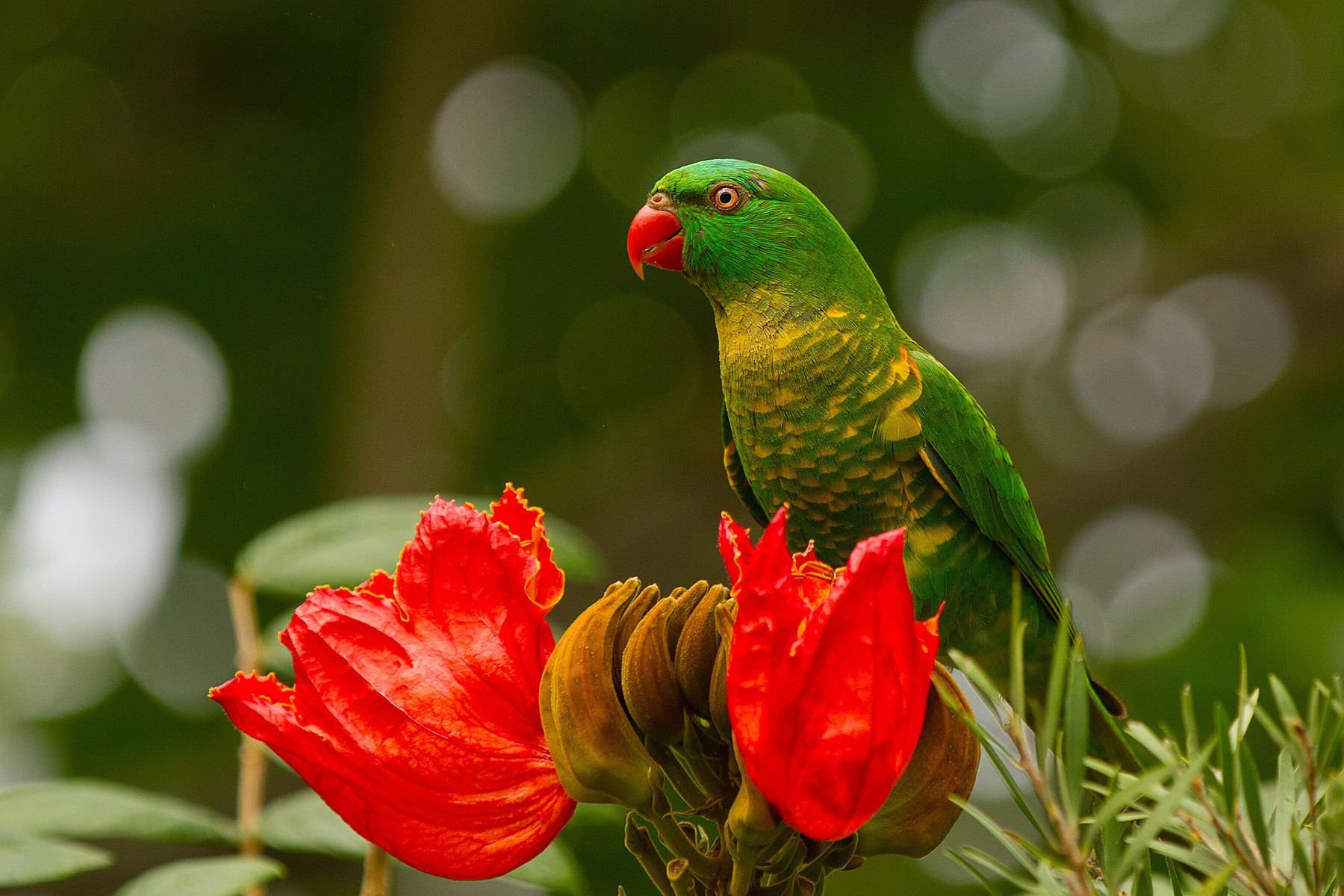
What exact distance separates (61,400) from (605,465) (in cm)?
234

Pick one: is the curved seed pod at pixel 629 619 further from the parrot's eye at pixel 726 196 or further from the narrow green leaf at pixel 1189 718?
the parrot's eye at pixel 726 196

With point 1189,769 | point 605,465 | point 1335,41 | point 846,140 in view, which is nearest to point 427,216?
point 605,465

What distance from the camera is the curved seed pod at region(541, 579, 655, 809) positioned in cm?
61

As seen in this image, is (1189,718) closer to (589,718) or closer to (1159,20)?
(589,718)

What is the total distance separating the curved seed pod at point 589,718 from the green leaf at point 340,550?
18.6 inches

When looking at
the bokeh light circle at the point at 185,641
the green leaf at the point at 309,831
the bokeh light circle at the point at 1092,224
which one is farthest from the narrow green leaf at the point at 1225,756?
the bokeh light circle at the point at 185,641

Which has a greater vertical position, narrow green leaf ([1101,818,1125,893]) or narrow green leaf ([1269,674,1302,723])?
narrow green leaf ([1269,674,1302,723])

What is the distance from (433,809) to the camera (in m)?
0.63

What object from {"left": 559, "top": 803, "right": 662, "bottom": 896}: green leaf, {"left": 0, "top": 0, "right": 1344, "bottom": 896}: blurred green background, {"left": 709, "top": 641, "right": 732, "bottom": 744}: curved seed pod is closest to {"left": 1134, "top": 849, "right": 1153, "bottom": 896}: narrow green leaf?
{"left": 709, "top": 641, "right": 732, "bottom": 744}: curved seed pod

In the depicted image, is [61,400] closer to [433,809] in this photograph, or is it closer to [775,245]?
[775,245]

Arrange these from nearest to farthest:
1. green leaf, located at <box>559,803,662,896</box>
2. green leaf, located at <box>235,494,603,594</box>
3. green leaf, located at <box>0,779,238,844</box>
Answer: green leaf, located at <box>0,779,238,844</box> < green leaf, located at <box>235,494,603,594</box> < green leaf, located at <box>559,803,662,896</box>

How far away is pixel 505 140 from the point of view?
3703 mm

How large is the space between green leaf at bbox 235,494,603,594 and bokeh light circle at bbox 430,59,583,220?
101 inches

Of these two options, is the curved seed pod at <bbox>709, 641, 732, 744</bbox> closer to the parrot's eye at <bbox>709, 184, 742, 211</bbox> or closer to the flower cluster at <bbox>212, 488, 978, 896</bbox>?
the flower cluster at <bbox>212, 488, 978, 896</bbox>
